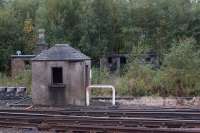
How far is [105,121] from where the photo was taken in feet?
43.7

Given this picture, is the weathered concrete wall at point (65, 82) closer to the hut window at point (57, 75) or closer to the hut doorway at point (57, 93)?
the hut doorway at point (57, 93)

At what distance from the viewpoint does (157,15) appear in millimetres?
41719

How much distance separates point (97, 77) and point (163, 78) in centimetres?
437

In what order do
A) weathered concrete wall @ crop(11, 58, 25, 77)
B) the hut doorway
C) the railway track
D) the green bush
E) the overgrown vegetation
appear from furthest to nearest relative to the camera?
the overgrown vegetation, weathered concrete wall @ crop(11, 58, 25, 77), the green bush, the hut doorway, the railway track

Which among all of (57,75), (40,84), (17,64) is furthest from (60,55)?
(17,64)

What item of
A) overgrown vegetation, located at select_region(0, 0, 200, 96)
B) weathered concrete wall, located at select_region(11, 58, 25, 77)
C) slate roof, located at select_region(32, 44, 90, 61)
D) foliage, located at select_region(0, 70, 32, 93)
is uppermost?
overgrown vegetation, located at select_region(0, 0, 200, 96)

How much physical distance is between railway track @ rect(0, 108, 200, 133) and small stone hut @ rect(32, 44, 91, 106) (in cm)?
275

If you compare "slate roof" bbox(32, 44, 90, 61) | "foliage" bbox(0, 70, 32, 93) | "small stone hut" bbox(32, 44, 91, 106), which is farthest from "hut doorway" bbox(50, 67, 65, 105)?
"foliage" bbox(0, 70, 32, 93)

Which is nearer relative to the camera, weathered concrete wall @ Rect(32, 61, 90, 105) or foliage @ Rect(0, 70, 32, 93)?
weathered concrete wall @ Rect(32, 61, 90, 105)

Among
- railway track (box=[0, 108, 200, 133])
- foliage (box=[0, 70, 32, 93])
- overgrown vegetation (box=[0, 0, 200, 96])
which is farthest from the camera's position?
overgrown vegetation (box=[0, 0, 200, 96])

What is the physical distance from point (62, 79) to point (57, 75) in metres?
1.32

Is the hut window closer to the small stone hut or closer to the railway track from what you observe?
the small stone hut

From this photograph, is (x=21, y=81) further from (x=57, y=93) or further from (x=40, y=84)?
(x=57, y=93)

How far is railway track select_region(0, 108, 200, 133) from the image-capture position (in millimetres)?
12281
